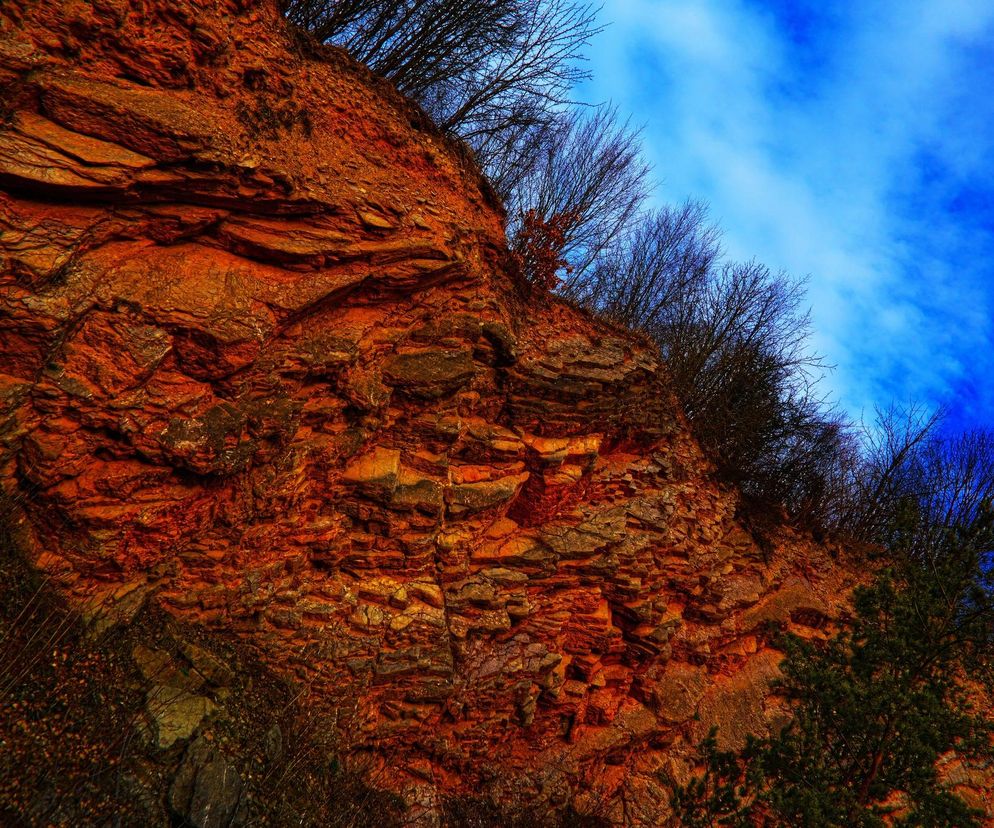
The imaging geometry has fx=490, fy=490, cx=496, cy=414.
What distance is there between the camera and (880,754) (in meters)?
5.68

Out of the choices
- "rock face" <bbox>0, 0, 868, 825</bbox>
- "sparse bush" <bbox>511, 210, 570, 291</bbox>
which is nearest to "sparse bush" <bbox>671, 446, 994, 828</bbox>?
"rock face" <bbox>0, 0, 868, 825</bbox>

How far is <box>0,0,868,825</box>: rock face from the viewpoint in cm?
442

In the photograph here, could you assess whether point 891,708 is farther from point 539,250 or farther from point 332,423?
point 539,250

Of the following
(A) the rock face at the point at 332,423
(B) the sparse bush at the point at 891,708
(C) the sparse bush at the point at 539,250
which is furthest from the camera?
(C) the sparse bush at the point at 539,250

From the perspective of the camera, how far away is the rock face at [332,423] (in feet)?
14.5

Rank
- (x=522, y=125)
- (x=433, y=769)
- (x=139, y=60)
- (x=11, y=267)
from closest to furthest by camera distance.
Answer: (x=11, y=267) → (x=139, y=60) → (x=433, y=769) → (x=522, y=125)

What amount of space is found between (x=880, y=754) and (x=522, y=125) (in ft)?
39.6

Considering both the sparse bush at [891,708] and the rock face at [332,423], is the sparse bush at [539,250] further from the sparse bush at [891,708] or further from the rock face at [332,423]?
the sparse bush at [891,708]

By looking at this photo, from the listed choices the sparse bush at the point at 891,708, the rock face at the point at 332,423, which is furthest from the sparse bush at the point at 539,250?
the sparse bush at the point at 891,708

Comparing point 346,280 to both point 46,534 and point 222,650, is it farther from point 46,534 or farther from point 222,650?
point 222,650

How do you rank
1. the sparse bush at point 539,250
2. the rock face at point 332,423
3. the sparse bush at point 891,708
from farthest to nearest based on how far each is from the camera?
1. the sparse bush at point 539,250
2. the sparse bush at point 891,708
3. the rock face at point 332,423

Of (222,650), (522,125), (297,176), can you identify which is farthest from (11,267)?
(522,125)

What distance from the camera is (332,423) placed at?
6.23m

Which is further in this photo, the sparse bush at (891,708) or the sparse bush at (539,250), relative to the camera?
the sparse bush at (539,250)
